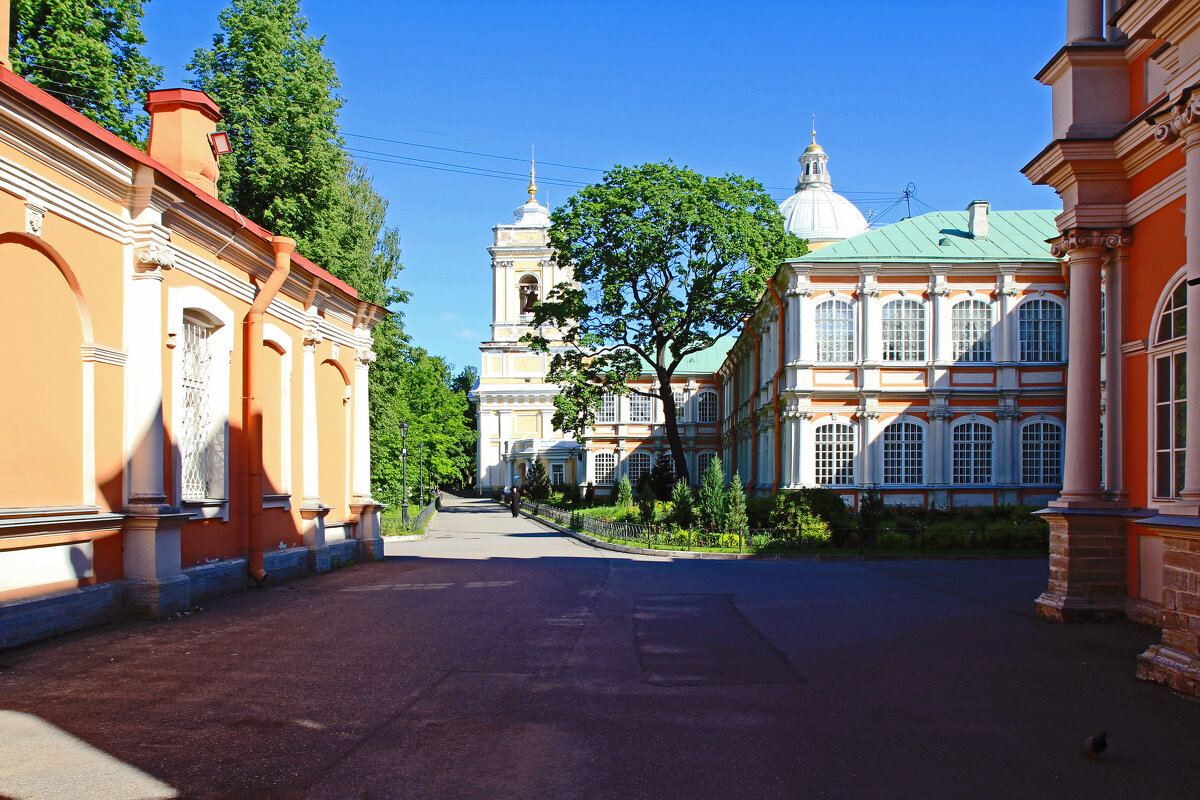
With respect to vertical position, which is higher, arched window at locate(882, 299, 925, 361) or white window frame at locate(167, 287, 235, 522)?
arched window at locate(882, 299, 925, 361)

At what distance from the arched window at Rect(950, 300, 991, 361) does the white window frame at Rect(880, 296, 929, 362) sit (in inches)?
39.3

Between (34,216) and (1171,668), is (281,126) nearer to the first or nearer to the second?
(34,216)

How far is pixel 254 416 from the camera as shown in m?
14.5

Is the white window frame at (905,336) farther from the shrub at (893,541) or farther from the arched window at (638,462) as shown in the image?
the arched window at (638,462)

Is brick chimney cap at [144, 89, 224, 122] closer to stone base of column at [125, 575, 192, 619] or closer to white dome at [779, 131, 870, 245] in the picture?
stone base of column at [125, 575, 192, 619]

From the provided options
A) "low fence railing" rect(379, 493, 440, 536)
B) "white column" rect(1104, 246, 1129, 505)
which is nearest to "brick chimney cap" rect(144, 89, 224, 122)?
"white column" rect(1104, 246, 1129, 505)

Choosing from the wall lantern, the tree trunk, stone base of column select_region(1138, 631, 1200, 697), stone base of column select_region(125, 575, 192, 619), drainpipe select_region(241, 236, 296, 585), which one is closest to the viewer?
stone base of column select_region(1138, 631, 1200, 697)

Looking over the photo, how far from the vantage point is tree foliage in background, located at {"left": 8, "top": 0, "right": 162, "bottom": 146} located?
64.9 ft

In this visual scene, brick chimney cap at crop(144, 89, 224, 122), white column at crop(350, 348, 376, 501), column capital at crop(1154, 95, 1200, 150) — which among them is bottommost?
white column at crop(350, 348, 376, 501)

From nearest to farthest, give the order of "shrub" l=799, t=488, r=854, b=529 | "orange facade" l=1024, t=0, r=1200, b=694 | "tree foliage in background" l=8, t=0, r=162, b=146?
"orange facade" l=1024, t=0, r=1200, b=694
"tree foliage in background" l=8, t=0, r=162, b=146
"shrub" l=799, t=488, r=854, b=529

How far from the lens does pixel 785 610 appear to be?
12500 mm

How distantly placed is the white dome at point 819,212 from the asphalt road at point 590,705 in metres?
48.5

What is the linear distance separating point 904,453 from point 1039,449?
15.0 feet

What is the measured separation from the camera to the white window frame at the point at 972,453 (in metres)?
32.6
